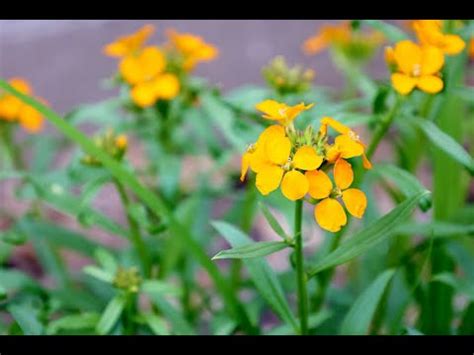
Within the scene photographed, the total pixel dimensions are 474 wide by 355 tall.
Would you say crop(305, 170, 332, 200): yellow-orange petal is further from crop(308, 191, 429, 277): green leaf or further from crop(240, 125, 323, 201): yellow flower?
crop(308, 191, 429, 277): green leaf

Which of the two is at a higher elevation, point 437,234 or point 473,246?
point 437,234

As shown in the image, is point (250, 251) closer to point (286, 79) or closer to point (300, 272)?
point (300, 272)

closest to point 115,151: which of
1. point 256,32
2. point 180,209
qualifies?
point 180,209

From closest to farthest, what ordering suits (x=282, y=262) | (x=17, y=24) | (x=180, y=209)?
(x=180, y=209) → (x=282, y=262) → (x=17, y=24)

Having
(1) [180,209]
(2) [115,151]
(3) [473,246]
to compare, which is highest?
(2) [115,151]

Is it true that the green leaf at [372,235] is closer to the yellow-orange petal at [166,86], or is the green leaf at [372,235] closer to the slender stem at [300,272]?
the slender stem at [300,272]

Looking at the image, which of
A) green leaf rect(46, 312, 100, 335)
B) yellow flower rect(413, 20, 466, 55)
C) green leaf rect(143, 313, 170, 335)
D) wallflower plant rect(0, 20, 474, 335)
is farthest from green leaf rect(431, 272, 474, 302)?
green leaf rect(46, 312, 100, 335)
